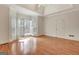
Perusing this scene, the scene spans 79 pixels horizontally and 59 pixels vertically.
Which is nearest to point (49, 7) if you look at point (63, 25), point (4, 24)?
point (63, 25)

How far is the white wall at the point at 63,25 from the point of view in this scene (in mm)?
1833

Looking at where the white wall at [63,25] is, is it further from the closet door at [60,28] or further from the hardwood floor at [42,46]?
the hardwood floor at [42,46]

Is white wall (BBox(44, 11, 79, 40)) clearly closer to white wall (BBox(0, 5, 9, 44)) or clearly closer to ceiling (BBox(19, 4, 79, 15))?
ceiling (BBox(19, 4, 79, 15))

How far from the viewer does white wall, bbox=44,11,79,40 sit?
183 centimetres

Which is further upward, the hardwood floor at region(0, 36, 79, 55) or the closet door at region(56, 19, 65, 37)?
the closet door at region(56, 19, 65, 37)

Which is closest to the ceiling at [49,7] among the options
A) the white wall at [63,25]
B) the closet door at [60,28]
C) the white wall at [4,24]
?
the white wall at [63,25]

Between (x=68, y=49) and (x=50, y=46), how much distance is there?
0.30m

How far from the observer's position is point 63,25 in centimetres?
187

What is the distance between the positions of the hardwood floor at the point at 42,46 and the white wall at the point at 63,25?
10 centimetres

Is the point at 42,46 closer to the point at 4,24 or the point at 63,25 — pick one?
the point at 63,25

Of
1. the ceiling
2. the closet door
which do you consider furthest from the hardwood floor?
the ceiling

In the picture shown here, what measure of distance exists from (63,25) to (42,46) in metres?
0.51

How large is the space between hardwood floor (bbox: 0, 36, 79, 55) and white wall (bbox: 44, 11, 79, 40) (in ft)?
0.33
